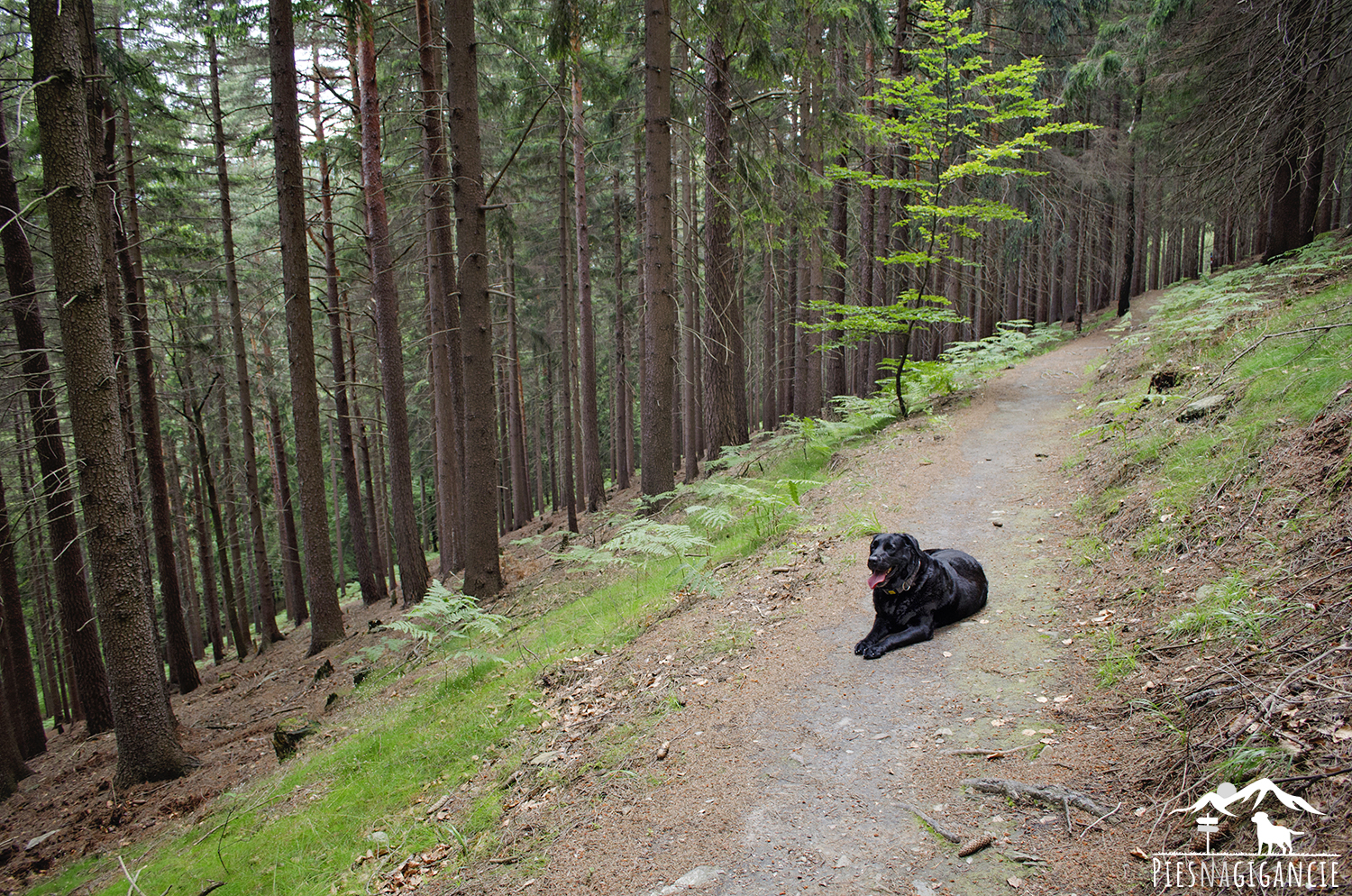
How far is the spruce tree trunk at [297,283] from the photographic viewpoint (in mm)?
10164

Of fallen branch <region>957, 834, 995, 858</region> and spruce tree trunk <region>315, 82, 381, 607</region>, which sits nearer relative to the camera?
fallen branch <region>957, 834, 995, 858</region>

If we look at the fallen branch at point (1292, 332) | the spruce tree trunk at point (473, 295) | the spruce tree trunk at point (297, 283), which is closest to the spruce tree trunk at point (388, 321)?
the spruce tree trunk at point (297, 283)

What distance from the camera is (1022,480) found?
27.6 ft

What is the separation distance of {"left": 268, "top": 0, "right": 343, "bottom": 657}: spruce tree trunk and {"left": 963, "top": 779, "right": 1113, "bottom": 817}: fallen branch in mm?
10886

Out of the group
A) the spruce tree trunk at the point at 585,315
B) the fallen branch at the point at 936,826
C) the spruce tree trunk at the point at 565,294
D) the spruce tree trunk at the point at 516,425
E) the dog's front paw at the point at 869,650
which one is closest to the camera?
the fallen branch at the point at 936,826

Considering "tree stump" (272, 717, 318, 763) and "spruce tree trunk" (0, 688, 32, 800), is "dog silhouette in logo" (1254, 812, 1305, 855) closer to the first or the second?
"tree stump" (272, 717, 318, 763)

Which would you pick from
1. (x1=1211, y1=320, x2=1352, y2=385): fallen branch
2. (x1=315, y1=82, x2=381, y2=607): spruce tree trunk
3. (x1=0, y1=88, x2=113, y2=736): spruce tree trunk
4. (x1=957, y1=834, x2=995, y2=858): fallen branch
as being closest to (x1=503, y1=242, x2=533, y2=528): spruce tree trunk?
(x1=315, y1=82, x2=381, y2=607): spruce tree trunk

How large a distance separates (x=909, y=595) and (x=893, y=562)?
1.35 ft

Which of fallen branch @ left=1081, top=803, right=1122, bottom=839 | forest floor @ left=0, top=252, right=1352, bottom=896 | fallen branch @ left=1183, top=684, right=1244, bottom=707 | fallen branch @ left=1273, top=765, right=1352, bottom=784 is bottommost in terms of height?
forest floor @ left=0, top=252, right=1352, bottom=896

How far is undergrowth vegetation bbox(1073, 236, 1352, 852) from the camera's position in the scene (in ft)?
9.07

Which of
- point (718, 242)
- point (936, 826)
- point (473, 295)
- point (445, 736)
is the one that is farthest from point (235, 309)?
point (936, 826)

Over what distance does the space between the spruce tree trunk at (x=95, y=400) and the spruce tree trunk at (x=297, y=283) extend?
10.1 feet

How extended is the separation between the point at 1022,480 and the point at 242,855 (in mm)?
9293

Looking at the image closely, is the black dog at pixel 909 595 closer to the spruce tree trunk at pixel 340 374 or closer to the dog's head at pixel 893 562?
the dog's head at pixel 893 562
